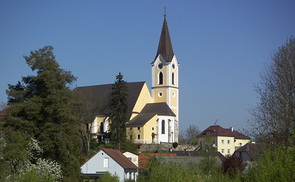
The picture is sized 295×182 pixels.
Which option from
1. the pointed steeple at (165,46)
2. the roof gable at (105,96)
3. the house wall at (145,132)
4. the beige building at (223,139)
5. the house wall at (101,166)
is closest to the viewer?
the house wall at (101,166)

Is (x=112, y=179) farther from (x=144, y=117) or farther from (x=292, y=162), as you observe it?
A: (x=144, y=117)

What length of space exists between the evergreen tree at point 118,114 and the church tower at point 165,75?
12983mm

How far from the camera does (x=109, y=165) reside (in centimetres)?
4194

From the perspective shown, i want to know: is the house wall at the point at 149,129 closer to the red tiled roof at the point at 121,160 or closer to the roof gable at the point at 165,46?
the roof gable at the point at 165,46

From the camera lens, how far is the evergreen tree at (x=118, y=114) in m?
63.9

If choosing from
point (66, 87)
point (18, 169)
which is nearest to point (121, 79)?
point (66, 87)

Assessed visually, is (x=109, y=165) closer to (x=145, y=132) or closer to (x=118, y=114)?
(x=118, y=114)

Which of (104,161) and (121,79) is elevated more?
(121,79)

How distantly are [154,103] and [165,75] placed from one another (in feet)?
20.5

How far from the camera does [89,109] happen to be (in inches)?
2709

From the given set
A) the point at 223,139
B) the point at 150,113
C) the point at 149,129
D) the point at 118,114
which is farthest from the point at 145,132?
the point at 223,139

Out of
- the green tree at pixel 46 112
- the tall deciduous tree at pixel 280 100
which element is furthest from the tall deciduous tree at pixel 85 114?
the tall deciduous tree at pixel 280 100

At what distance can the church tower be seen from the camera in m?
78.2

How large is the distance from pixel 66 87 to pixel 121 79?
1384 inches
